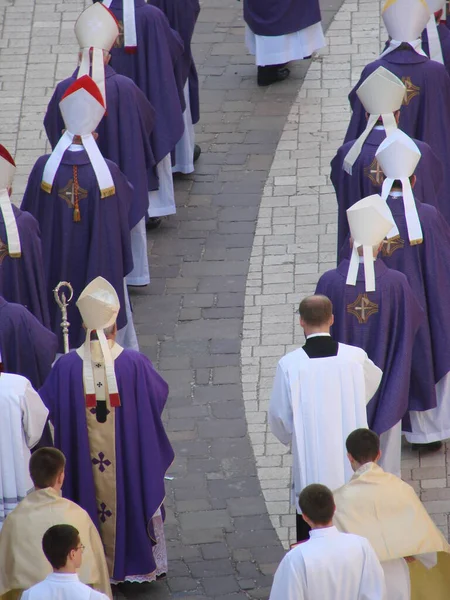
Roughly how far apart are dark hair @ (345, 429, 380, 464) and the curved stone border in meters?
1.71

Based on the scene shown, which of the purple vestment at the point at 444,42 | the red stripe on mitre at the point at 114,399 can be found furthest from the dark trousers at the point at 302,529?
the purple vestment at the point at 444,42

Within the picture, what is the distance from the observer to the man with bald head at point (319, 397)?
762 cm

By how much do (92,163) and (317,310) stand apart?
238cm

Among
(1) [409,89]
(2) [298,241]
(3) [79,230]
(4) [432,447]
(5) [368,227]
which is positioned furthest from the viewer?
(2) [298,241]

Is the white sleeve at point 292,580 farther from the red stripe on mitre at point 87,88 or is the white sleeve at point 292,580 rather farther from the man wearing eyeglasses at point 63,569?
the red stripe on mitre at point 87,88

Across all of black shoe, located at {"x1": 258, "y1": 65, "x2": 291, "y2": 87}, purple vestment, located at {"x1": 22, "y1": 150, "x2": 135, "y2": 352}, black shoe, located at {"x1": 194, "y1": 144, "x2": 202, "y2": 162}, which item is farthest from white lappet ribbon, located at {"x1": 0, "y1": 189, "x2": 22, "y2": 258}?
black shoe, located at {"x1": 258, "y1": 65, "x2": 291, "y2": 87}

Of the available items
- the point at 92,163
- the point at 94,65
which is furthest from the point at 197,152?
the point at 92,163

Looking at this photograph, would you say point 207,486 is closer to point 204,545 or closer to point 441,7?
point 204,545

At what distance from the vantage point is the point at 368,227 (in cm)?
807

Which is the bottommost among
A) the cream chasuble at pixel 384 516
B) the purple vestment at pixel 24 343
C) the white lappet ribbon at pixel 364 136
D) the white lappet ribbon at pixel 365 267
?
the cream chasuble at pixel 384 516

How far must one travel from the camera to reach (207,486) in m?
8.94

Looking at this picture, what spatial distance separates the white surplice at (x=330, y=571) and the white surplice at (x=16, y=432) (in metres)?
1.73

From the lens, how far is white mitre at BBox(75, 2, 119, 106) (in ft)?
33.4

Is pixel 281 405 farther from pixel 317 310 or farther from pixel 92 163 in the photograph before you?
pixel 92 163
